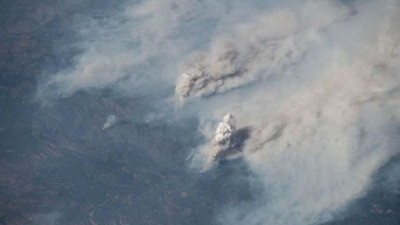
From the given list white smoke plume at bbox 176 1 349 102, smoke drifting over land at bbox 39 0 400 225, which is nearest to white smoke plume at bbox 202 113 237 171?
smoke drifting over land at bbox 39 0 400 225

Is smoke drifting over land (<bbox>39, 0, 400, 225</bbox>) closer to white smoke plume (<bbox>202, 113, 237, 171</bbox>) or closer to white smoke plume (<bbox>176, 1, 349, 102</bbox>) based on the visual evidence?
white smoke plume (<bbox>176, 1, 349, 102</bbox>)

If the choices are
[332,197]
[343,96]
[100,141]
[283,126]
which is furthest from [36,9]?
[332,197]

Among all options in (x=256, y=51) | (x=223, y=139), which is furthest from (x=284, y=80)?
(x=223, y=139)

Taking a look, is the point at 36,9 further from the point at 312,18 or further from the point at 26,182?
the point at 312,18

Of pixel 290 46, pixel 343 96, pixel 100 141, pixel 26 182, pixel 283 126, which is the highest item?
pixel 290 46

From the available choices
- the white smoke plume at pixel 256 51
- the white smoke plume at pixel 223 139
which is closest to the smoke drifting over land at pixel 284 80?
the white smoke plume at pixel 256 51

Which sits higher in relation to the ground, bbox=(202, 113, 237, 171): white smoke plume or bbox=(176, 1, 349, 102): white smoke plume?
bbox=(176, 1, 349, 102): white smoke plume

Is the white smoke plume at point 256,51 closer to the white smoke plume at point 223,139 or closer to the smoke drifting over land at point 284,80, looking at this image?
the smoke drifting over land at point 284,80
